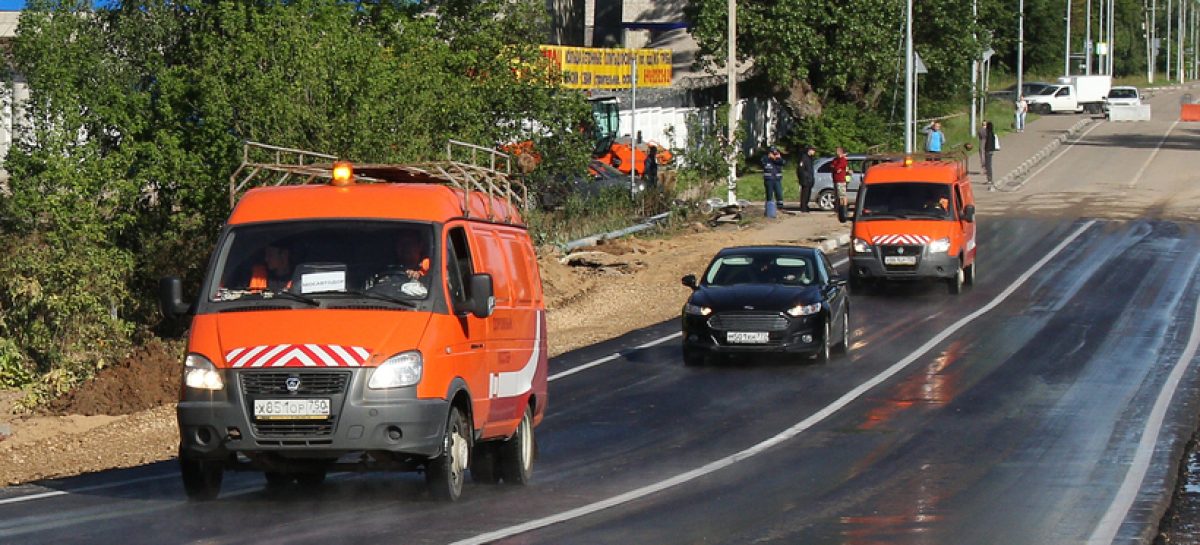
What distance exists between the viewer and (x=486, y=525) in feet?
36.9

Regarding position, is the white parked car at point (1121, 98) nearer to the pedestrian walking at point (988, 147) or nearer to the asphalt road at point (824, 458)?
the pedestrian walking at point (988, 147)

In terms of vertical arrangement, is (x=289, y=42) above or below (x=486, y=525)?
above

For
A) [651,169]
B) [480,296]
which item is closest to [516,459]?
[480,296]

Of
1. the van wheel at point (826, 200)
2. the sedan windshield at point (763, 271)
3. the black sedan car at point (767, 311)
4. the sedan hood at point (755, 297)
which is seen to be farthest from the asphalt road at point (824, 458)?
the van wheel at point (826, 200)

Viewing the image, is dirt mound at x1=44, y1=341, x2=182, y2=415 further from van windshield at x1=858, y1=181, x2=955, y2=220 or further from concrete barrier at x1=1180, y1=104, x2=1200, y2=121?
concrete barrier at x1=1180, y1=104, x2=1200, y2=121

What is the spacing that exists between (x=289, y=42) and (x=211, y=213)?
2.83m

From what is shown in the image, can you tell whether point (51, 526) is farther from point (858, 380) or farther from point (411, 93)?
point (411, 93)

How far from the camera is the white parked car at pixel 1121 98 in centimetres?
8794

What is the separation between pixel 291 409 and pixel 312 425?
18 centimetres

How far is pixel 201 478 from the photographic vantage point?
39.2 ft

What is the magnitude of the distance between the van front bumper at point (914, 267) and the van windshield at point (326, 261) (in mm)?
19037

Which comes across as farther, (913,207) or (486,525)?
(913,207)

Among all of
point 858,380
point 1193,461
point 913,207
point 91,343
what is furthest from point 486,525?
point 913,207

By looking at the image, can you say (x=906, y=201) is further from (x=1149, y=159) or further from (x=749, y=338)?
(x=1149, y=159)
